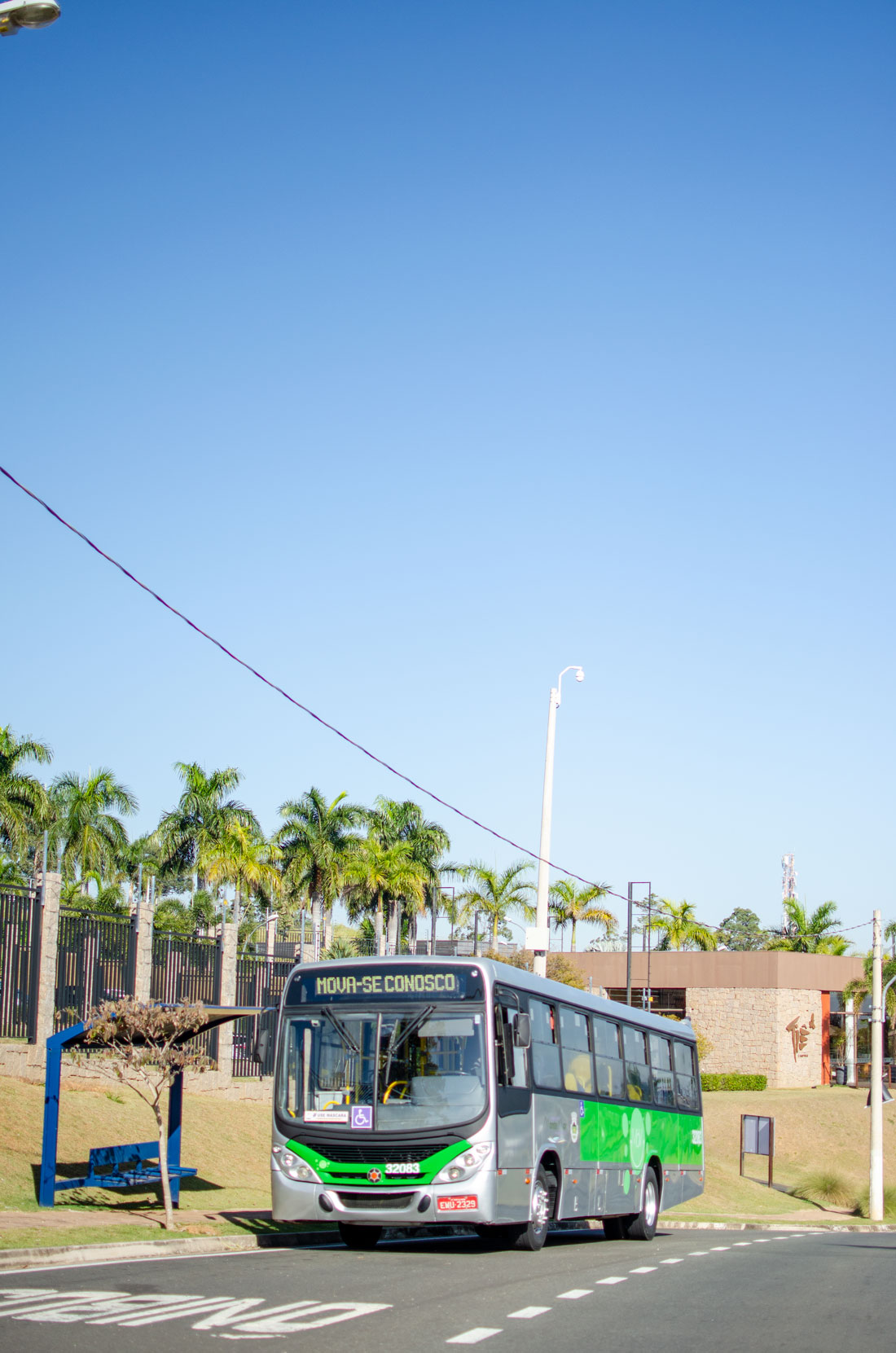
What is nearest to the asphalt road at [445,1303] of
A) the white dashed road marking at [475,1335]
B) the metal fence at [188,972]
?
the white dashed road marking at [475,1335]

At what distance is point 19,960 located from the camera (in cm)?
2206

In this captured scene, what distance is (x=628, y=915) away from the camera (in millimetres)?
63562

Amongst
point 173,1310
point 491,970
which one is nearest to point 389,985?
point 491,970

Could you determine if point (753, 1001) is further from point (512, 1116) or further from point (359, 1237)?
point (512, 1116)

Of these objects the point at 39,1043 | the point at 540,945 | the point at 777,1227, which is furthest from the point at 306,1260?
the point at 777,1227

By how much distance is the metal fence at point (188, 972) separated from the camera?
87.5 feet

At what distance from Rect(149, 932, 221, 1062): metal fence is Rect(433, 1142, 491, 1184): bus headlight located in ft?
43.3

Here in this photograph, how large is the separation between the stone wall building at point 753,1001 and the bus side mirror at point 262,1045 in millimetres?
52149

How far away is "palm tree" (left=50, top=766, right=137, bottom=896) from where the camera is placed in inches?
2751

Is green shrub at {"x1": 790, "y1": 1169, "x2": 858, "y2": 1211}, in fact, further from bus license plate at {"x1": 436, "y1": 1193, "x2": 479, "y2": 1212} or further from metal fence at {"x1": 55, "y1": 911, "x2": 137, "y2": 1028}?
bus license plate at {"x1": 436, "y1": 1193, "x2": 479, "y2": 1212}

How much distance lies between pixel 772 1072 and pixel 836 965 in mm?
7212

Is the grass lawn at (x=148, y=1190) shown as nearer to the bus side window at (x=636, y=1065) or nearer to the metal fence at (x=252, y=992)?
the metal fence at (x=252, y=992)

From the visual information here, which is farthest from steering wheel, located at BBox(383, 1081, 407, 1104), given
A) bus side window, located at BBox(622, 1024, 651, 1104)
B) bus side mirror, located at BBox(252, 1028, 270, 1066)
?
bus side window, located at BBox(622, 1024, 651, 1104)

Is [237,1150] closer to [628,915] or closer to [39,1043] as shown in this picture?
[39,1043]
